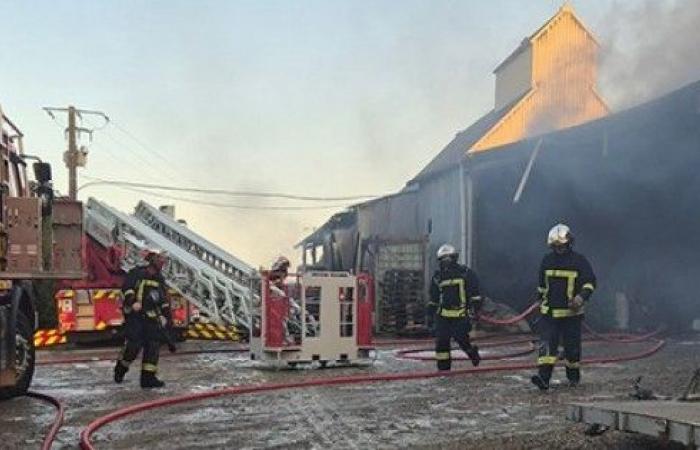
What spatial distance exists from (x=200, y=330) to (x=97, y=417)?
8.10 metres

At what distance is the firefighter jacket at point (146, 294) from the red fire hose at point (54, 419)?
122cm

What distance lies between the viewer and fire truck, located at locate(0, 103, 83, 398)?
277 inches

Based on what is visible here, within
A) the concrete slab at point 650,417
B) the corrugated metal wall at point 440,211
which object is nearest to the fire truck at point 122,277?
the corrugated metal wall at point 440,211

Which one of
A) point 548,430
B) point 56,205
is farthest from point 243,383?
point 548,430

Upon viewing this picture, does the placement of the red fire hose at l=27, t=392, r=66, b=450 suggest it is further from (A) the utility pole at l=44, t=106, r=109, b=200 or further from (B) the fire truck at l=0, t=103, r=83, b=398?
(A) the utility pole at l=44, t=106, r=109, b=200

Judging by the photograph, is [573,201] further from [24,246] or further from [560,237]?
[24,246]

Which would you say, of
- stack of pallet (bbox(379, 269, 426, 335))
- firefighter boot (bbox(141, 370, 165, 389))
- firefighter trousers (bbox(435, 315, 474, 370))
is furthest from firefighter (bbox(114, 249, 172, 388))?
stack of pallet (bbox(379, 269, 426, 335))

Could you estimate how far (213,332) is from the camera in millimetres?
14727

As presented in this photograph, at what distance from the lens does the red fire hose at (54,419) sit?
542cm

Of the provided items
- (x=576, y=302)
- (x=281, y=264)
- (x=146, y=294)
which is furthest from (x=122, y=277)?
(x=576, y=302)

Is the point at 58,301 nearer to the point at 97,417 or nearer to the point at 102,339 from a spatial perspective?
the point at 102,339

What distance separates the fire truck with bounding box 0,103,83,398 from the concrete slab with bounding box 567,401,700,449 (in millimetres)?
4810

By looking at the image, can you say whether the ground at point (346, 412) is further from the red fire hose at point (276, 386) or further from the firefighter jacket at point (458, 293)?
the firefighter jacket at point (458, 293)

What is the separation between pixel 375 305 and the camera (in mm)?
18125
